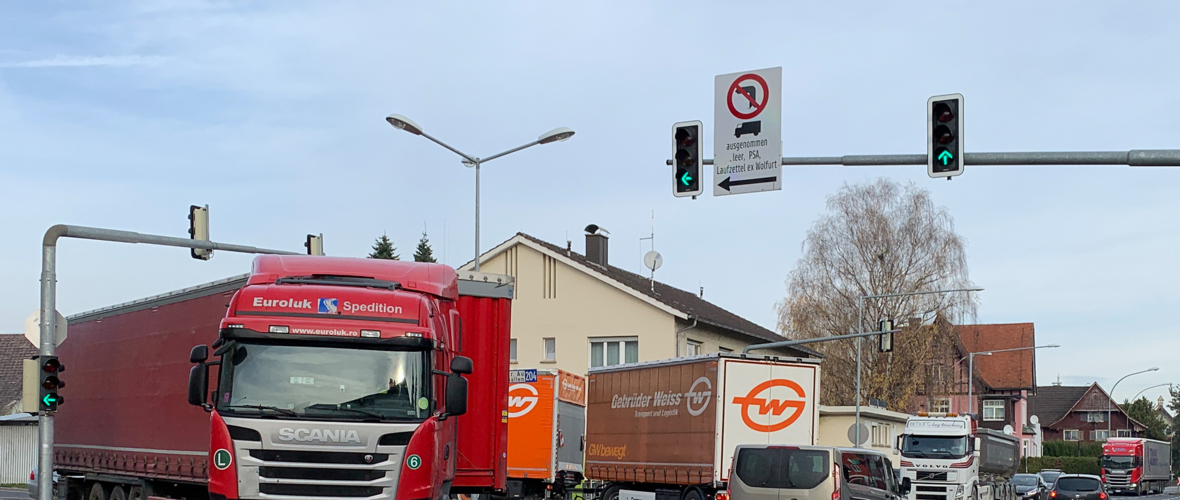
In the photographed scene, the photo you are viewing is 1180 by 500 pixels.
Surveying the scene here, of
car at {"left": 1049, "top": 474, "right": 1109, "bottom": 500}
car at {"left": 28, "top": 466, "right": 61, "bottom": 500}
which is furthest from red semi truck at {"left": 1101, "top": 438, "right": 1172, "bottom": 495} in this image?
car at {"left": 28, "top": 466, "right": 61, "bottom": 500}

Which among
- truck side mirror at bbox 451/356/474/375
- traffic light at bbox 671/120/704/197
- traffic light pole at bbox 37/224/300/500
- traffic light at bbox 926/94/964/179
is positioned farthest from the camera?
traffic light pole at bbox 37/224/300/500

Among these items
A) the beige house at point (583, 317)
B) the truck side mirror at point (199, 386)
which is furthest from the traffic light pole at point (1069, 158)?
the beige house at point (583, 317)

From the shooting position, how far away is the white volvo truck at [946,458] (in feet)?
115

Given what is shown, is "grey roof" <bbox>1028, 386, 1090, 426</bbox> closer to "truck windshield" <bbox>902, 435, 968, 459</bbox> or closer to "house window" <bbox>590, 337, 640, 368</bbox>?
"house window" <bbox>590, 337, 640, 368</bbox>

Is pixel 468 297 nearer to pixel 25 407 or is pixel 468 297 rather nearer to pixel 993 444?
pixel 25 407

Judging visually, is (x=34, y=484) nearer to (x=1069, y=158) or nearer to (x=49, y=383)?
(x=49, y=383)

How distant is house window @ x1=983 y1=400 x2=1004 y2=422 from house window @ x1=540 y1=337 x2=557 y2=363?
66.0m

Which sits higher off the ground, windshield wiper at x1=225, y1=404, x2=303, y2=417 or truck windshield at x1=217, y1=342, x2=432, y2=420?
truck windshield at x1=217, y1=342, x2=432, y2=420

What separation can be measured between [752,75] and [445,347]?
5.05m

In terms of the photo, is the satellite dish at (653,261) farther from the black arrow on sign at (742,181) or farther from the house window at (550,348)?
the black arrow on sign at (742,181)

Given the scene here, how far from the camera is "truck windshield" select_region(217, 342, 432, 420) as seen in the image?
41.4 ft

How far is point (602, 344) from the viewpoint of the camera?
43281mm

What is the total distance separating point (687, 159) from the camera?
15.7 meters

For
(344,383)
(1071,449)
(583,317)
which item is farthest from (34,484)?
(1071,449)
